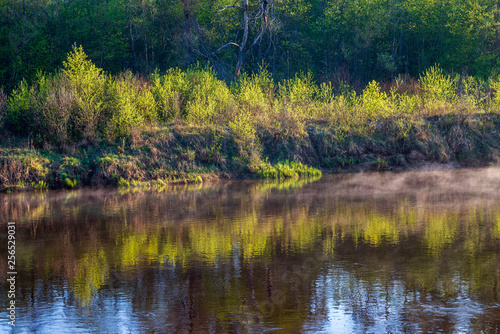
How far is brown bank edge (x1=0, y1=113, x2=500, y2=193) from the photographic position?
23438 millimetres

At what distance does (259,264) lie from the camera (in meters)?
10.5

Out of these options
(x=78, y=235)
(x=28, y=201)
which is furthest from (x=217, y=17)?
(x=78, y=235)

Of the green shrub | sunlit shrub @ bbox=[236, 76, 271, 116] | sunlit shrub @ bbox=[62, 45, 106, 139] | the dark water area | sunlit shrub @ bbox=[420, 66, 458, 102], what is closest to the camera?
the dark water area

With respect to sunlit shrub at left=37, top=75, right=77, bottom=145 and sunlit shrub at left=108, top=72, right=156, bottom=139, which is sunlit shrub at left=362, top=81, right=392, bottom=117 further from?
sunlit shrub at left=37, top=75, right=77, bottom=145

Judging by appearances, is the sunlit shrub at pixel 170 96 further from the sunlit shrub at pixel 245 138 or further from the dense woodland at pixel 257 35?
the dense woodland at pixel 257 35

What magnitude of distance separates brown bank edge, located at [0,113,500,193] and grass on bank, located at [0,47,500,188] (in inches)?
2.1

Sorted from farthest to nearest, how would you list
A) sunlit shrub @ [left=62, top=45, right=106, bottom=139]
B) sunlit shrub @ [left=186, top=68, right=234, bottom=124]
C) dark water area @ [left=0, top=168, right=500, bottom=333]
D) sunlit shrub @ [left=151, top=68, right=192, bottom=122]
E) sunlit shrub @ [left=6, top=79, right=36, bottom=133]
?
sunlit shrub @ [left=151, top=68, right=192, bottom=122], sunlit shrub @ [left=186, top=68, right=234, bottom=124], sunlit shrub @ [left=6, top=79, right=36, bottom=133], sunlit shrub @ [left=62, top=45, right=106, bottom=139], dark water area @ [left=0, top=168, right=500, bottom=333]

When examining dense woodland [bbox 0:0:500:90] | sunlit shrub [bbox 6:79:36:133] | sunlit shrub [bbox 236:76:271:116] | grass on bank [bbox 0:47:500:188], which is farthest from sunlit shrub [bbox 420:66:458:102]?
sunlit shrub [bbox 6:79:36:133]

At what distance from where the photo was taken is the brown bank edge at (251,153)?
23438 millimetres

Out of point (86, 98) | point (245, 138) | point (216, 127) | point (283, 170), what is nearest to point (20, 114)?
point (86, 98)

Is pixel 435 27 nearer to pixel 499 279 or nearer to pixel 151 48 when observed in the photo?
pixel 151 48

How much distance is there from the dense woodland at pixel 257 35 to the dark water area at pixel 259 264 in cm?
2951

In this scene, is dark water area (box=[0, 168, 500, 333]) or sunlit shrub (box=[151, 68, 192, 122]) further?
sunlit shrub (box=[151, 68, 192, 122])

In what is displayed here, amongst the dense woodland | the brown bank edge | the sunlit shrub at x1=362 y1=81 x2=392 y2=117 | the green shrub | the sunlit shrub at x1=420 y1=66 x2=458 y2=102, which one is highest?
the dense woodland
